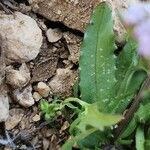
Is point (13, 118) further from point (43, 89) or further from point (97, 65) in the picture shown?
point (97, 65)

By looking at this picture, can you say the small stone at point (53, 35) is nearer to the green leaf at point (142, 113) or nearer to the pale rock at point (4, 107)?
the pale rock at point (4, 107)

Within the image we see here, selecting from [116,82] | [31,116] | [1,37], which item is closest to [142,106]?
[116,82]

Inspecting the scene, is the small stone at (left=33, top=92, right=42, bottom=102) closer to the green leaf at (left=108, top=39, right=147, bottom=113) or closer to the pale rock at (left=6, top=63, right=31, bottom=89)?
the pale rock at (left=6, top=63, right=31, bottom=89)

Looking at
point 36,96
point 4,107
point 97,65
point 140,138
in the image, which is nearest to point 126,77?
point 97,65

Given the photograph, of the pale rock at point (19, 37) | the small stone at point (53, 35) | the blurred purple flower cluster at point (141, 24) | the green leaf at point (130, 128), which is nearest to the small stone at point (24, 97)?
the pale rock at point (19, 37)

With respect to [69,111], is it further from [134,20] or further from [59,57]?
[134,20]

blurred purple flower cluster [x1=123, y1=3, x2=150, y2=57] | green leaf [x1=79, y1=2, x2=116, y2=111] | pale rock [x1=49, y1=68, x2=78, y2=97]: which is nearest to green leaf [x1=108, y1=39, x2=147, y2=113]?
green leaf [x1=79, y1=2, x2=116, y2=111]
